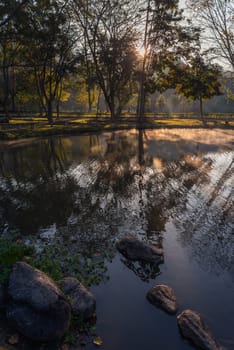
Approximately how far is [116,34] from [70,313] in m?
43.4

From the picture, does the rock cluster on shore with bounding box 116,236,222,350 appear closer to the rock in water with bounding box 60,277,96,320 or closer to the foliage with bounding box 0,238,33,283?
the rock in water with bounding box 60,277,96,320

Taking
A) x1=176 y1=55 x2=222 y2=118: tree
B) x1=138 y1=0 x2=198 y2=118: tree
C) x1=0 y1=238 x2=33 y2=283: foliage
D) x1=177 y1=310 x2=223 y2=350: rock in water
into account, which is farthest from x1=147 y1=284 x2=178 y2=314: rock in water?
x1=176 y1=55 x2=222 y2=118: tree

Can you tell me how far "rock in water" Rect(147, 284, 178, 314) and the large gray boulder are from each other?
6.00 feet

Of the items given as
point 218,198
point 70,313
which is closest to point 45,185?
point 218,198

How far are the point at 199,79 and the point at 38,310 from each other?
56489 mm

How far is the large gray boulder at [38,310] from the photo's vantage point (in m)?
4.46

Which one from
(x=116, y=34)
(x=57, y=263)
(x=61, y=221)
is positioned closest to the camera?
(x=57, y=263)

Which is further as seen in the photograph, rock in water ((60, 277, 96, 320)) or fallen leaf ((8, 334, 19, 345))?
rock in water ((60, 277, 96, 320))

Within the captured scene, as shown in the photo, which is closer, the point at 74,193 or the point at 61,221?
the point at 61,221

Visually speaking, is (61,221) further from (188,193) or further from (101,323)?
(188,193)

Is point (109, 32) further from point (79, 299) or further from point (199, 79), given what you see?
point (79, 299)

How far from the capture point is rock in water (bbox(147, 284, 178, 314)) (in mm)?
5336

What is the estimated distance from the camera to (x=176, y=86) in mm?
55031

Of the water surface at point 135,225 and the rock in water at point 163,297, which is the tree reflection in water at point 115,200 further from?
the rock in water at point 163,297
